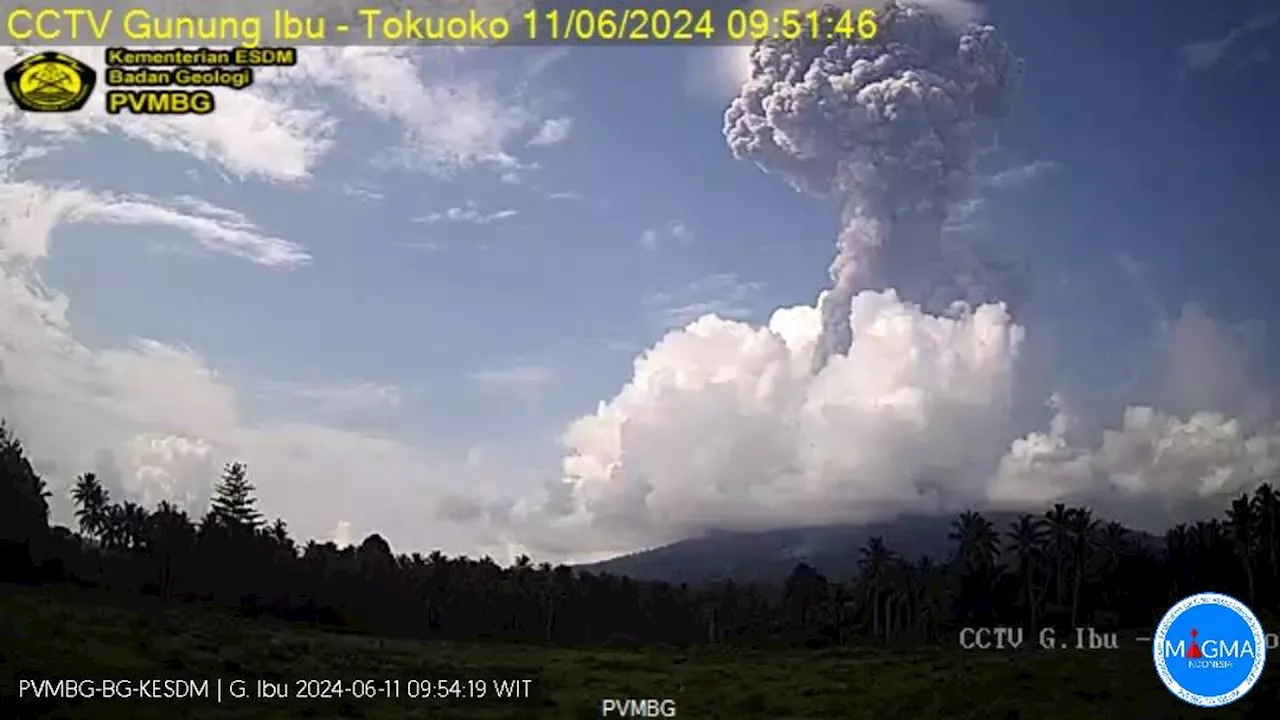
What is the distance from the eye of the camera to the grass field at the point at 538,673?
54.3 feet

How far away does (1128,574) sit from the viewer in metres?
18.8

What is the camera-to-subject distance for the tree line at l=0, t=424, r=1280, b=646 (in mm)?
19844

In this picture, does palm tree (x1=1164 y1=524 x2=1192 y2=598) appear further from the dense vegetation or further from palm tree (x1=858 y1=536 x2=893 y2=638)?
palm tree (x1=858 y1=536 x2=893 y2=638)

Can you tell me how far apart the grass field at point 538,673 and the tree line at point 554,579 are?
934 mm

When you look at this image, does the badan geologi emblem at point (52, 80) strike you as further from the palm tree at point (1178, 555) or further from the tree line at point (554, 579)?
the palm tree at point (1178, 555)

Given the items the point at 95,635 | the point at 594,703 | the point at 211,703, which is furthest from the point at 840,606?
the point at 95,635

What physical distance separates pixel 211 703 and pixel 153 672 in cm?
99

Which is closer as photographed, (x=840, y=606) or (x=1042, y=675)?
(x=1042, y=675)

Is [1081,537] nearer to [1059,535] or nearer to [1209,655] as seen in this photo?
[1059,535]

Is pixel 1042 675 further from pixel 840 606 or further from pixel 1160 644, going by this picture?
pixel 840 606

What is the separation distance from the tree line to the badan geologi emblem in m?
6.24
